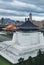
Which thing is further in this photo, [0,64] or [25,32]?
[25,32]

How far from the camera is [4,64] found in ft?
46.8

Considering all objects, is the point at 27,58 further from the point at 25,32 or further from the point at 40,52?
the point at 25,32

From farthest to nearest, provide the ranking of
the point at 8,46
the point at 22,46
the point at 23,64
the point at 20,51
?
the point at 8,46
the point at 22,46
the point at 20,51
the point at 23,64

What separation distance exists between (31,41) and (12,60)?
3799 millimetres

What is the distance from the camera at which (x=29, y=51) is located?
50.8 feet

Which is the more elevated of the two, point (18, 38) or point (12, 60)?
point (18, 38)

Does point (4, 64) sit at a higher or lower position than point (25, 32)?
lower

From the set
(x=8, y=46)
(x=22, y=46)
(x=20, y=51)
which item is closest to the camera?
(x=20, y=51)

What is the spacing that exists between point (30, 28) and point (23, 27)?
0.92m

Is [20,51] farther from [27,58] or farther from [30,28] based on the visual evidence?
[30,28]

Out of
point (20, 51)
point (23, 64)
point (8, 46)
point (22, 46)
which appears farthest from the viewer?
point (8, 46)

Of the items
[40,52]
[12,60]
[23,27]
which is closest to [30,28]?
[23,27]

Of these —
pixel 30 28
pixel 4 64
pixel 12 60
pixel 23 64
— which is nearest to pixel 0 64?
pixel 4 64

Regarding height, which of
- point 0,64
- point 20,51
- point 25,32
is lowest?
point 0,64
